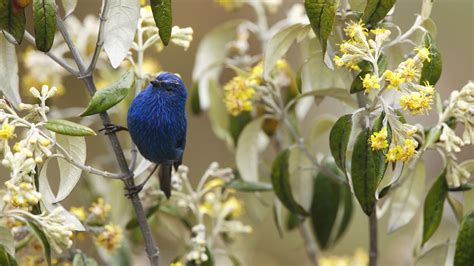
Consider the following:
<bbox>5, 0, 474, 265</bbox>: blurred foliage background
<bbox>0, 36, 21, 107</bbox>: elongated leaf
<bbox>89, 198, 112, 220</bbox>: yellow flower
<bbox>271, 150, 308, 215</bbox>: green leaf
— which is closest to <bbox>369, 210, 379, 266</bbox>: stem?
<bbox>271, 150, 308, 215</bbox>: green leaf

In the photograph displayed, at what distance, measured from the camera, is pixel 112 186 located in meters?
2.15

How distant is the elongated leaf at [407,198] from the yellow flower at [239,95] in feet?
1.42

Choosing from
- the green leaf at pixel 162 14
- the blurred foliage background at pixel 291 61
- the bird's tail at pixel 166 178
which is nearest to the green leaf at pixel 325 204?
the bird's tail at pixel 166 178

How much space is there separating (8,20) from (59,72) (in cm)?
86

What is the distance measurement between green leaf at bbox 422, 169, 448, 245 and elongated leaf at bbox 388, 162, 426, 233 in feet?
0.42

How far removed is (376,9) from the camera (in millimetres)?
1427

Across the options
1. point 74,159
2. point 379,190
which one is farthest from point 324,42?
point 74,159

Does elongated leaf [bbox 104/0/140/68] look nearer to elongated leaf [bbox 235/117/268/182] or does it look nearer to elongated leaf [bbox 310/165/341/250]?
elongated leaf [bbox 235/117/268/182]

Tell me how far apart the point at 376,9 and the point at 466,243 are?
54 cm

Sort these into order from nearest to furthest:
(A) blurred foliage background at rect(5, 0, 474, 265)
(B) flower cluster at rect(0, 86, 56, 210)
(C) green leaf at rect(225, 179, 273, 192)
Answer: (B) flower cluster at rect(0, 86, 56, 210), (C) green leaf at rect(225, 179, 273, 192), (A) blurred foliage background at rect(5, 0, 474, 265)

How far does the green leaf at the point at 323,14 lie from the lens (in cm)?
136

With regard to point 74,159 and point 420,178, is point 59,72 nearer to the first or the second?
point 74,159

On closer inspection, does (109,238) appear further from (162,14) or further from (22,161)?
(162,14)

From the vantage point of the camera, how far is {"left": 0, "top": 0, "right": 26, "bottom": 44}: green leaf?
1341mm
